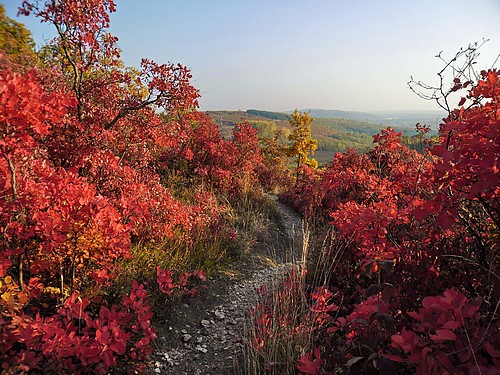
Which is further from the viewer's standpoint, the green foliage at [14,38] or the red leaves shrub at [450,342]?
the green foliage at [14,38]

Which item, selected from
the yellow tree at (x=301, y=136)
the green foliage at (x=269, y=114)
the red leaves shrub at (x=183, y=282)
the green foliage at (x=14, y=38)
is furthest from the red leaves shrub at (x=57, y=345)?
A: the green foliage at (x=269, y=114)

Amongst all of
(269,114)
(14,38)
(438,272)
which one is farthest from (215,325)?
(269,114)

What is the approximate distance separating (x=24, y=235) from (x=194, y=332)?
202cm

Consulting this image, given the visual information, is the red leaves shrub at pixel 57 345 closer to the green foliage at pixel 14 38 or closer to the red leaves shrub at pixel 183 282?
the red leaves shrub at pixel 183 282

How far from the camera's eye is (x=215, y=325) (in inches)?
141

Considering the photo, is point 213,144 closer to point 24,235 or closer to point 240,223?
point 240,223

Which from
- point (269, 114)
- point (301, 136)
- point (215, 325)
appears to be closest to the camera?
point (215, 325)

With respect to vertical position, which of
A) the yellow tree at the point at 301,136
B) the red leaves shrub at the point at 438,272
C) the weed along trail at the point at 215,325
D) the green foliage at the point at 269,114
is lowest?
the weed along trail at the point at 215,325

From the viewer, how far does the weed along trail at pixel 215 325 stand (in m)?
2.93

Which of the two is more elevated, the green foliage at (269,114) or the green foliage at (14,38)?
the green foliage at (269,114)

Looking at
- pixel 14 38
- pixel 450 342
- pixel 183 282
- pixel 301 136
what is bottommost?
pixel 183 282

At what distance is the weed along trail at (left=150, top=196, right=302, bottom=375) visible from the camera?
2928mm

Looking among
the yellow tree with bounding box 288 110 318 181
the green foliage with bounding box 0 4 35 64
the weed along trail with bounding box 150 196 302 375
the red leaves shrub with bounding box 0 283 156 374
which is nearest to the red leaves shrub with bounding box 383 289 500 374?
the weed along trail with bounding box 150 196 302 375

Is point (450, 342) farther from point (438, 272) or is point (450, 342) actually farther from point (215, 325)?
point (215, 325)
